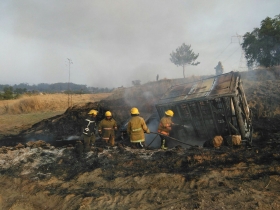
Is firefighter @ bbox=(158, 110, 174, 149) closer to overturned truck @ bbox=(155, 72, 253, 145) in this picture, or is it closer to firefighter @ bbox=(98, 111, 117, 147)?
overturned truck @ bbox=(155, 72, 253, 145)

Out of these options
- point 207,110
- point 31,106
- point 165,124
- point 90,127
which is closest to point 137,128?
point 165,124

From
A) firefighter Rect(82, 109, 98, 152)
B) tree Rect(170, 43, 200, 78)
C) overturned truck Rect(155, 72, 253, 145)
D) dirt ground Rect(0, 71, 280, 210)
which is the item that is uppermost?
tree Rect(170, 43, 200, 78)

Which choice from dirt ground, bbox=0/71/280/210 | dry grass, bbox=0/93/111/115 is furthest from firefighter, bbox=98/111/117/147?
dry grass, bbox=0/93/111/115

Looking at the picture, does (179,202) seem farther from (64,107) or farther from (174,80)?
(64,107)

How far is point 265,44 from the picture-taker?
24.6m

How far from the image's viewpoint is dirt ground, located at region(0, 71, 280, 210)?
12.7 ft

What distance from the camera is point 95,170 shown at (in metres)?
5.82

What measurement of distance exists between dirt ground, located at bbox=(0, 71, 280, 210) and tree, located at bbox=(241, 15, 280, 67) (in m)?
19.3

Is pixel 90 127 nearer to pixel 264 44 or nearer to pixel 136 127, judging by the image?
pixel 136 127

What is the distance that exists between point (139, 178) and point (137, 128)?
8.65ft

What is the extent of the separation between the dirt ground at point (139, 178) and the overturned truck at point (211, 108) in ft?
3.22

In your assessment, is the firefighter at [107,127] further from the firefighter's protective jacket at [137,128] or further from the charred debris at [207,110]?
the charred debris at [207,110]

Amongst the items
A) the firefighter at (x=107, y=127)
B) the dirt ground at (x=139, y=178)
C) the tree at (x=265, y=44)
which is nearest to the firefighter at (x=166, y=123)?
the dirt ground at (x=139, y=178)

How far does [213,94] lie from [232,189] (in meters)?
3.84
